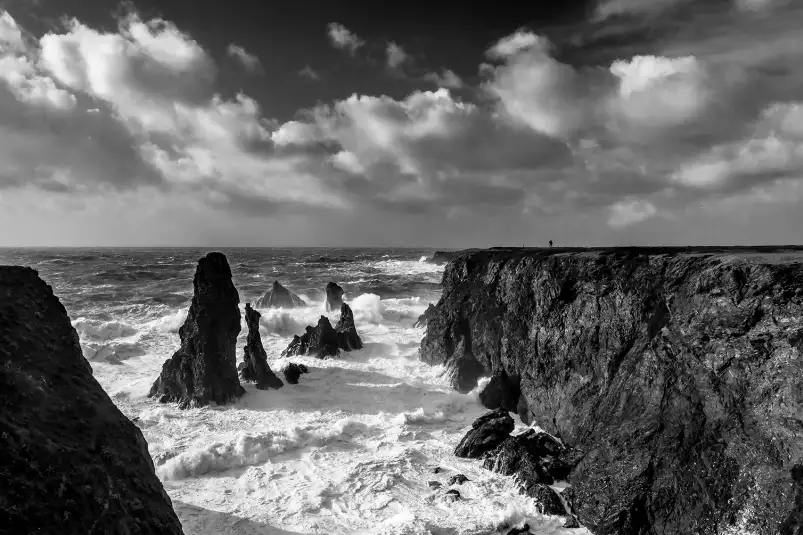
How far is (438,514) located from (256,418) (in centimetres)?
1077

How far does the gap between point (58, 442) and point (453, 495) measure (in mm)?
10618

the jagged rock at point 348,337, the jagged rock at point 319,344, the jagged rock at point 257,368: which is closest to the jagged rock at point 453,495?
the jagged rock at point 257,368

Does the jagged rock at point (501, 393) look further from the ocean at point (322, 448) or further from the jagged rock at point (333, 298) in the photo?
the jagged rock at point (333, 298)

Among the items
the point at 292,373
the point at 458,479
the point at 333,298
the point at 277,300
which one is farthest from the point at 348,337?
the point at 277,300

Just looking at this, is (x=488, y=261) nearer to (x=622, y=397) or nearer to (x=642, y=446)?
(x=622, y=397)

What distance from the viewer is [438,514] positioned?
42.2 feet

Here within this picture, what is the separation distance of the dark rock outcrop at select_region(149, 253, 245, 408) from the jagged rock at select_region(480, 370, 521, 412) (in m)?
12.8

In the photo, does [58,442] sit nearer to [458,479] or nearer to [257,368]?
[458,479]

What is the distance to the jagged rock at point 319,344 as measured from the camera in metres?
31.0

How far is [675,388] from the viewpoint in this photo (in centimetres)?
1299

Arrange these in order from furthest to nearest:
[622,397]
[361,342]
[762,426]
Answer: [361,342]
[622,397]
[762,426]

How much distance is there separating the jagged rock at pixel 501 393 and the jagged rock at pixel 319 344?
1267 centimetres

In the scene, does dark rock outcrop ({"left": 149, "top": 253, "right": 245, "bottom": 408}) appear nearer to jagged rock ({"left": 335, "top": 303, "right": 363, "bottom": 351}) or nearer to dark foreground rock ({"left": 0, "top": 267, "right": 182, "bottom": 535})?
jagged rock ({"left": 335, "top": 303, "right": 363, "bottom": 351})

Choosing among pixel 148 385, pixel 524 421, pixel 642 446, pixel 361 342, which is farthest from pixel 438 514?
pixel 361 342
